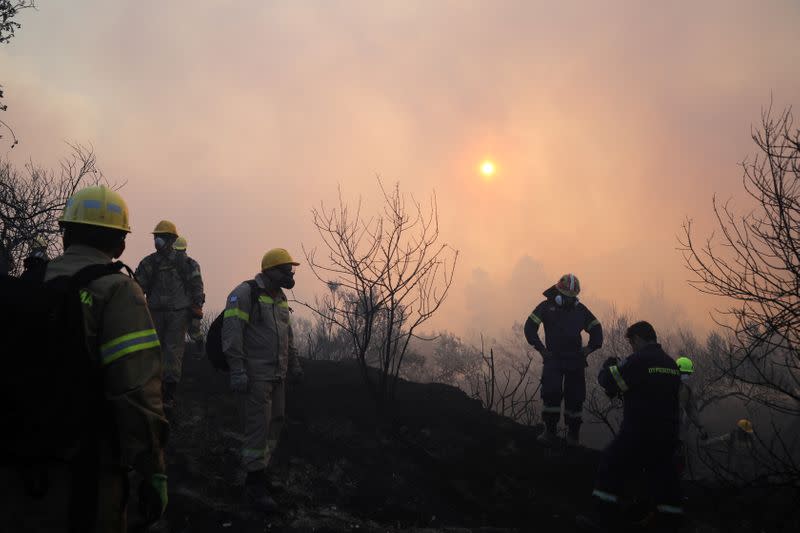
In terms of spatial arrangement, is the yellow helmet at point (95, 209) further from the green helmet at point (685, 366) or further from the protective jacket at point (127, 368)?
the green helmet at point (685, 366)

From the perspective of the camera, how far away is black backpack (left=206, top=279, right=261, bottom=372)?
16.2 ft

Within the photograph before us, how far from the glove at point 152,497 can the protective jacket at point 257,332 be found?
2.77 m

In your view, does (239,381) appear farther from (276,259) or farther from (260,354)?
(276,259)

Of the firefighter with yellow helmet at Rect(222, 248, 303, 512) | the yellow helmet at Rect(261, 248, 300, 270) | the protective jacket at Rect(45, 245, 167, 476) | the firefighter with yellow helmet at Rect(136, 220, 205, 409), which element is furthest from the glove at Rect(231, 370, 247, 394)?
the protective jacket at Rect(45, 245, 167, 476)

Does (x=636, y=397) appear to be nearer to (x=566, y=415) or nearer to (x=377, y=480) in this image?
(x=566, y=415)

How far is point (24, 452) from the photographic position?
1717 millimetres

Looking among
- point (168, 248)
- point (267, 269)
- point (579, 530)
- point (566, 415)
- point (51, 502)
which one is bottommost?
point (579, 530)

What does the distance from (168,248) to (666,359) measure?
6284 millimetres

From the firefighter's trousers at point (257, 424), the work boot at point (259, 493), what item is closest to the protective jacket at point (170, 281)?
the firefighter's trousers at point (257, 424)

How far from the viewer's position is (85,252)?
2166 millimetres

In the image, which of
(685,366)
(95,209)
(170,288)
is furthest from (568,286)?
(95,209)

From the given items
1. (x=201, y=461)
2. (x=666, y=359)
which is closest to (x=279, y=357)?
(x=201, y=461)

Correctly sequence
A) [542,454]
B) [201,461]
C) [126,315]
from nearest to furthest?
[126,315]
[201,461]
[542,454]

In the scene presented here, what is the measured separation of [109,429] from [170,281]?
551 cm
